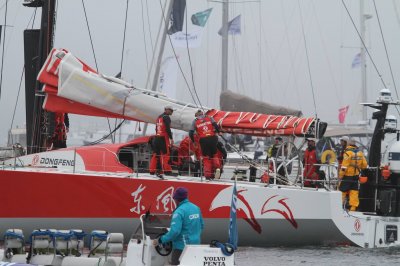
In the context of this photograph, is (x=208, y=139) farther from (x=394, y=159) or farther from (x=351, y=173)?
(x=394, y=159)

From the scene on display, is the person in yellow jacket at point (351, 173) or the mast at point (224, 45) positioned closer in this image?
the person in yellow jacket at point (351, 173)

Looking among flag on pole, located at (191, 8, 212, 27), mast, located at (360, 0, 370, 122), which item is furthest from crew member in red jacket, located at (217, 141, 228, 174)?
mast, located at (360, 0, 370, 122)

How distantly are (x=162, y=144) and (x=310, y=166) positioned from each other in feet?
10.2

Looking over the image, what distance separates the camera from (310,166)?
54.5ft

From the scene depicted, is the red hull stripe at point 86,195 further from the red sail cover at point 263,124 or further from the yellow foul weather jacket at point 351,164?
the yellow foul weather jacket at point 351,164

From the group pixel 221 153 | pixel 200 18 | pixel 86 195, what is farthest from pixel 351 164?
pixel 200 18

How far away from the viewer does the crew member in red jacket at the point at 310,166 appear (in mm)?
16433

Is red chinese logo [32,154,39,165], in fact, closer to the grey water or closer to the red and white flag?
the grey water

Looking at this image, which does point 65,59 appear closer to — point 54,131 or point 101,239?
point 54,131

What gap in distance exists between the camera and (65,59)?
641 inches

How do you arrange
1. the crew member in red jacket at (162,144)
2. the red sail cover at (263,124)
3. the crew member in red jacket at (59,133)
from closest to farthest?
the crew member in red jacket at (162,144), the red sail cover at (263,124), the crew member in red jacket at (59,133)

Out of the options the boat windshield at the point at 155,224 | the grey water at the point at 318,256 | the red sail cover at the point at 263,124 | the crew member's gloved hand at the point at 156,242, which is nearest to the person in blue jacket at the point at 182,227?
the crew member's gloved hand at the point at 156,242

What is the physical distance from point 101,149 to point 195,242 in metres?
6.00

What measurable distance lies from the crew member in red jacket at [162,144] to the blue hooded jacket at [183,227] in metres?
5.31
